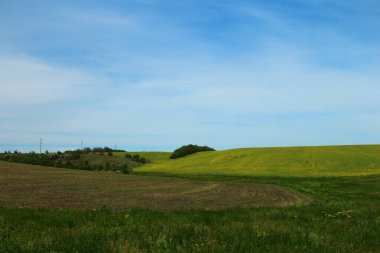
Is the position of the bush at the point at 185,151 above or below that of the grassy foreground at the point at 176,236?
above

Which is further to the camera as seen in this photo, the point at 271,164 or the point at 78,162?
the point at 78,162

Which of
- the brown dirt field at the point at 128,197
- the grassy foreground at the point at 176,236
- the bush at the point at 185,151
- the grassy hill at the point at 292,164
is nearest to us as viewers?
the grassy foreground at the point at 176,236

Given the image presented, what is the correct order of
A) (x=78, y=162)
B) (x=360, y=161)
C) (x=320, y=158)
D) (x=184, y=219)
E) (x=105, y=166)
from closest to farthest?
(x=184, y=219) < (x=360, y=161) < (x=320, y=158) < (x=105, y=166) < (x=78, y=162)

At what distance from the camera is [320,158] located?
87062 mm

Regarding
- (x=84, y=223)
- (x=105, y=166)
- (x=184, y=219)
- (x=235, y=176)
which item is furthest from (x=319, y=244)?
(x=105, y=166)

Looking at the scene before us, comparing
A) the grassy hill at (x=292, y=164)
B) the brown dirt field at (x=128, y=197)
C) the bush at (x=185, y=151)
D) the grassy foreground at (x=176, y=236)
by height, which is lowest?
the brown dirt field at (x=128, y=197)

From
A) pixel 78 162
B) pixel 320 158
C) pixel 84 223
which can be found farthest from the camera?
pixel 78 162

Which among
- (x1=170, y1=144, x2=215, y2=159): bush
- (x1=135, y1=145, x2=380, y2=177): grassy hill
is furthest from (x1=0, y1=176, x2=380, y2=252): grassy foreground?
(x1=170, y1=144, x2=215, y2=159): bush

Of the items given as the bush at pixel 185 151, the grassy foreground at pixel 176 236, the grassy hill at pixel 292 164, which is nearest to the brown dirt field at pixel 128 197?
the grassy foreground at pixel 176 236

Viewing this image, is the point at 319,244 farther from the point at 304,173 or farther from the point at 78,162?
the point at 78,162

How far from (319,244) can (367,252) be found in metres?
→ 0.91

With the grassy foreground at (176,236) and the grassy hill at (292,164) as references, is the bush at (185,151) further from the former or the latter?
the grassy foreground at (176,236)

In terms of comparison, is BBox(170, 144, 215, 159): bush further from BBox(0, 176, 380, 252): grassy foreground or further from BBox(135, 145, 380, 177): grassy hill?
BBox(0, 176, 380, 252): grassy foreground

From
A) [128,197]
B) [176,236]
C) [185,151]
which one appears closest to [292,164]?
[128,197]
